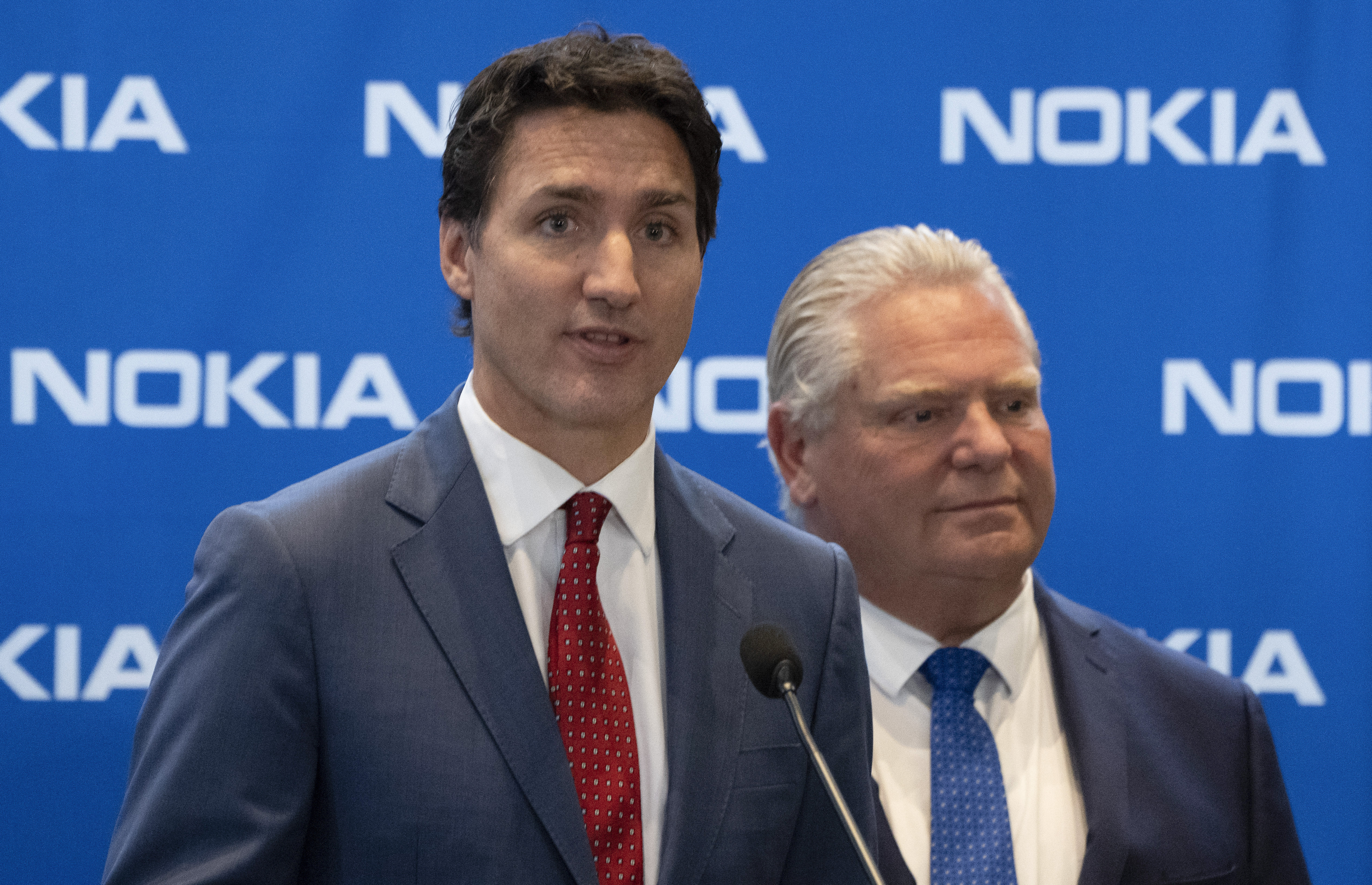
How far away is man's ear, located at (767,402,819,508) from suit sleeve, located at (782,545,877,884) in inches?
26.9

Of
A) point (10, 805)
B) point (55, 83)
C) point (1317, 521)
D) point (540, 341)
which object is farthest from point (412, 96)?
point (1317, 521)

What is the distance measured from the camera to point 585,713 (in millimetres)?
1395

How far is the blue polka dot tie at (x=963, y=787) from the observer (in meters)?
1.90

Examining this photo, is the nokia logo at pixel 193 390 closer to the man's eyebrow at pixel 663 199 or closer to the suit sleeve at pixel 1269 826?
the man's eyebrow at pixel 663 199

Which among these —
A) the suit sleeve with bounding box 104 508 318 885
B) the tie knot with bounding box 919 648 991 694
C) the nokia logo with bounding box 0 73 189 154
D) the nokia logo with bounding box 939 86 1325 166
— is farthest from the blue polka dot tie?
the nokia logo with bounding box 0 73 189 154

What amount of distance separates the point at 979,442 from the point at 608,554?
756mm

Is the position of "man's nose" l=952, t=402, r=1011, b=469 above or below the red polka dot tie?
above

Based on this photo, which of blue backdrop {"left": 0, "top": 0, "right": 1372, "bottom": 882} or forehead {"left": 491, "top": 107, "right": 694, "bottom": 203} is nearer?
forehead {"left": 491, "top": 107, "right": 694, "bottom": 203}

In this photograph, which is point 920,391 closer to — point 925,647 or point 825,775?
point 925,647

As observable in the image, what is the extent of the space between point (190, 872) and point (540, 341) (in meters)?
0.61

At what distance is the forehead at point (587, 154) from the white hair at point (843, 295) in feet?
2.42

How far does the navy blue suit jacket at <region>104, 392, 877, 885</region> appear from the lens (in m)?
1.27

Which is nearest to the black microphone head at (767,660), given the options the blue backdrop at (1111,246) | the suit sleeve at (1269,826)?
the suit sleeve at (1269,826)

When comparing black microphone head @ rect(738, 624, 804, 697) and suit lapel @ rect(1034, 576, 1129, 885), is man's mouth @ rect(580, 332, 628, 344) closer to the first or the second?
black microphone head @ rect(738, 624, 804, 697)
